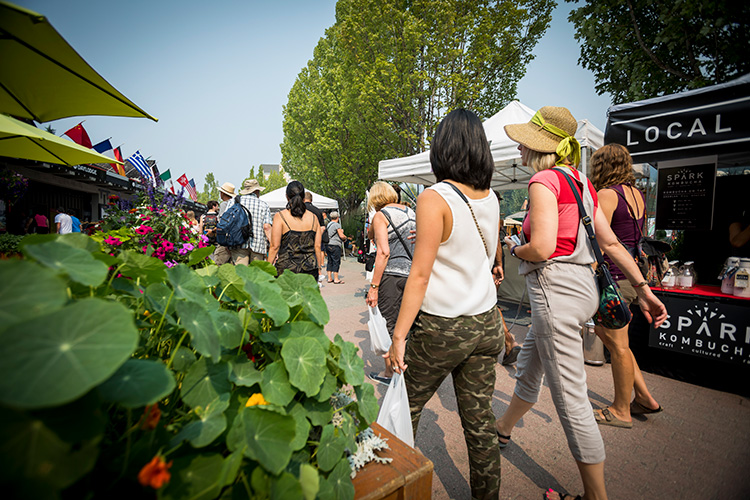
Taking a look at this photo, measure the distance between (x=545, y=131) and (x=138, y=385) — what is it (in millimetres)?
2215

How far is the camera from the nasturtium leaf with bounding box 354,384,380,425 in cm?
90

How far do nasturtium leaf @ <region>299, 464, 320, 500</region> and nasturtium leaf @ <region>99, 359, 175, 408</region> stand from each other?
0.31 m

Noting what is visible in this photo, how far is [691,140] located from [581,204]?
270 cm

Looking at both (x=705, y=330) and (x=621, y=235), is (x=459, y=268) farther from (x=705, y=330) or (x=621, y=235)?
(x=705, y=330)

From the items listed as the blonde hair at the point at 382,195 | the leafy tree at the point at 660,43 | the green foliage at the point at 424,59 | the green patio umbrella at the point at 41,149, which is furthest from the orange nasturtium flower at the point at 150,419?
the green foliage at the point at 424,59

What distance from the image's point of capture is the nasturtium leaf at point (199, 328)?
0.60 meters

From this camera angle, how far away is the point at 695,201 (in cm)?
416

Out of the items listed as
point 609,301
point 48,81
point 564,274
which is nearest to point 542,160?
point 564,274

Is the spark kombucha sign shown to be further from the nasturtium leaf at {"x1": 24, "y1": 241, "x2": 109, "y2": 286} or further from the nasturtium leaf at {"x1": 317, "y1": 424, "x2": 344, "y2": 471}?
the nasturtium leaf at {"x1": 24, "y1": 241, "x2": 109, "y2": 286}

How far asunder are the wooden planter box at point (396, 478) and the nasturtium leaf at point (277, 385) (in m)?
0.30

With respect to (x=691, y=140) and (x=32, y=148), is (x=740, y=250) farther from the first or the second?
(x=32, y=148)

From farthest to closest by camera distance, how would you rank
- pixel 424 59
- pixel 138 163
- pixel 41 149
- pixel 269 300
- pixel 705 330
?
pixel 138 163 < pixel 424 59 < pixel 41 149 < pixel 705 330 < pixel 269 300

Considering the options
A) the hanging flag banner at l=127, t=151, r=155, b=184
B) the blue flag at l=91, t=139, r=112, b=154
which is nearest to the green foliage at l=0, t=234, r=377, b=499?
the hanging flag banner at l=127, t=151, r=155, b=184

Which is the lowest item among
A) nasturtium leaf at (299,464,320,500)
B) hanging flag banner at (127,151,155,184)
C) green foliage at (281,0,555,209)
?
nasturtium leaf at (299,464,320,500)
